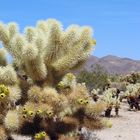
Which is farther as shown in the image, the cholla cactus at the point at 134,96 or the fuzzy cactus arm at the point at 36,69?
the cholla cactus at the point at 134,96

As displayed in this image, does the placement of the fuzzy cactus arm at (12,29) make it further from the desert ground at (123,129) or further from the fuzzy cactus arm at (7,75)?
the desert ground at (123,129)

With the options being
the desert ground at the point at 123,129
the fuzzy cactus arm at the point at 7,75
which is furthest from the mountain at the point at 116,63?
the fuzzy cactus arm at the point at 7,75

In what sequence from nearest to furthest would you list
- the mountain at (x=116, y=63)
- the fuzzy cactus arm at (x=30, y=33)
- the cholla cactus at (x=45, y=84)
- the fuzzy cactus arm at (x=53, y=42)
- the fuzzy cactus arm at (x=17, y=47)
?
the cholla cactus at (x=45, y=84) < the fuzzy cactus arm at (x=17, y=47) < the fuzzy cactus arm at (x=53, y=42) < the fuzzy cactus arm at (x=30, y=33) < the mountain at (x=116, y=63)

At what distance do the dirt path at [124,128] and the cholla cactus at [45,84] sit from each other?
3.69 metres

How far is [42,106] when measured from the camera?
7.13 m

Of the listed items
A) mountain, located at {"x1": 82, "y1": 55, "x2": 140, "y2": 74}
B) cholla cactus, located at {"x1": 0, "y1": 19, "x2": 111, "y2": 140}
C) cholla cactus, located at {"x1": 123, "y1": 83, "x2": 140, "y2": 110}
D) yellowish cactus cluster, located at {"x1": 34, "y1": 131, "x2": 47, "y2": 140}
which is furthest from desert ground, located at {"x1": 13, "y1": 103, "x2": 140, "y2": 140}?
mountain, located at {"x1": 82, "y1": 55, "x2": 140, "y2": 74}

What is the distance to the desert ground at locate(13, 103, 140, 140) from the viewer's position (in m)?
11.9

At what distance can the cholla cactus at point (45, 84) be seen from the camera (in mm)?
7169

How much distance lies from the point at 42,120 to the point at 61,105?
1.62 ft

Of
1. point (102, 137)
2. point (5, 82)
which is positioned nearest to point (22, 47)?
point (5, 82)

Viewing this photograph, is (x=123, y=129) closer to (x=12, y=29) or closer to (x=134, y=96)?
(x=134, y=96)

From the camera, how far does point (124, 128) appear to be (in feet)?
46.0

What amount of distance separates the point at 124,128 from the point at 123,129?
0.79 ft

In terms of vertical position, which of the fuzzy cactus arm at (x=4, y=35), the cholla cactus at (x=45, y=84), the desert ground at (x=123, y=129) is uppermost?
the fuzzy cactus arm at (x=4, y=35)
